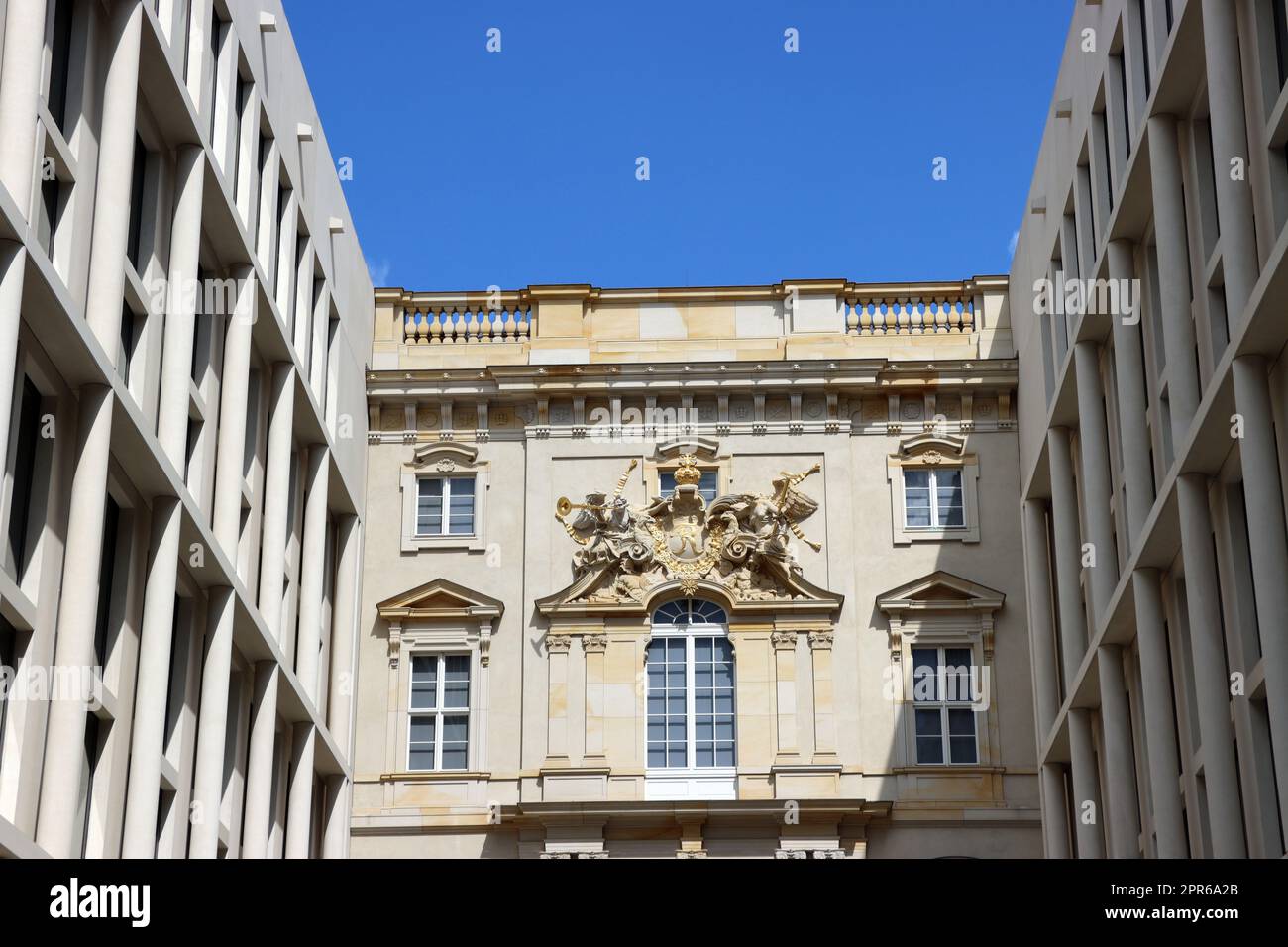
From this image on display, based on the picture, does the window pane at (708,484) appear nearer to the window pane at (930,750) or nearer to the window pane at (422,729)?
the window pane at (930,750)

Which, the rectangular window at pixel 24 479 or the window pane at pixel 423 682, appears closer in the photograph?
the rectangular window at pixel 24 479

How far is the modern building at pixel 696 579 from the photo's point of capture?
115 feet

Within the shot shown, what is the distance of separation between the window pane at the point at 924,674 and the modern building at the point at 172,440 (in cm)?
953

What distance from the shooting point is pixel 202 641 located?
2691 cm

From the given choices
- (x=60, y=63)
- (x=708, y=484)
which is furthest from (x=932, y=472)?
(x=60, y=63)

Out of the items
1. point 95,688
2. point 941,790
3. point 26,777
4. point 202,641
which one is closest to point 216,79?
point 202,641

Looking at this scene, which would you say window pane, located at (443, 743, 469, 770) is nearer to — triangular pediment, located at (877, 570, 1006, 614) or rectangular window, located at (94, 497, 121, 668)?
triangular pediment, located at (877, 570, 1006, 614)

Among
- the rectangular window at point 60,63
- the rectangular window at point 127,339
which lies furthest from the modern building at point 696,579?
the rectangular window at point 60,63

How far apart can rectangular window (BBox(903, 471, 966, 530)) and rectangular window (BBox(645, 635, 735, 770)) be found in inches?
163

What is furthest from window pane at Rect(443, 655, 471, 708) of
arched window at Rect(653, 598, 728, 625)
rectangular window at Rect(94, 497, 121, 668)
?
rectangular window at Rect(94, 497, 121, 668)

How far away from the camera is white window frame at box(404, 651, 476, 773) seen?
35.6 meters

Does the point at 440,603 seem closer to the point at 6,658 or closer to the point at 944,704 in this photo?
the point at 944,704
